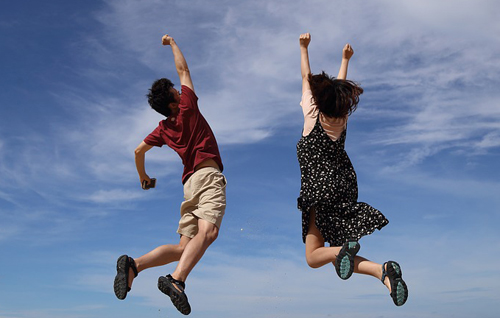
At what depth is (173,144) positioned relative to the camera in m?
7.07

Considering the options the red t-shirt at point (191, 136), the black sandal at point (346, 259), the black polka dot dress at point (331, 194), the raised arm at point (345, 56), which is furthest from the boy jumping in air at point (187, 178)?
the raised arm at point (345, 56)

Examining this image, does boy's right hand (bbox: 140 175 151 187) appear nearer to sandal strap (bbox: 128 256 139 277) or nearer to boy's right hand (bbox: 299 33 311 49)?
sandal strap (bbox: 128 256 139 277)

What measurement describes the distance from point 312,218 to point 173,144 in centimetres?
191

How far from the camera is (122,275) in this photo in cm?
641

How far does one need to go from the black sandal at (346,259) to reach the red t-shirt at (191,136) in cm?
175

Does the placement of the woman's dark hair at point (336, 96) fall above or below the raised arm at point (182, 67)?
below

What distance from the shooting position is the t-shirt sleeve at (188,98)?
686 cm

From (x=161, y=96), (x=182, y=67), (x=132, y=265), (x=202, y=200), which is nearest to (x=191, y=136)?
(x=161, y=96)

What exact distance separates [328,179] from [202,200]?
1.46m

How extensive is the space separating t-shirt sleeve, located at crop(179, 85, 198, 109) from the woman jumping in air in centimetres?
130

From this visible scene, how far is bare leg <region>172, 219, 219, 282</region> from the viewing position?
6227 millimetres

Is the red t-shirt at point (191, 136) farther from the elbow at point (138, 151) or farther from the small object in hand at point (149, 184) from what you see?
the small object in hand at point (149, 184)

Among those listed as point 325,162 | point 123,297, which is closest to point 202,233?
point 123,297

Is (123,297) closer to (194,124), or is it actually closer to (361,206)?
(194,124)
